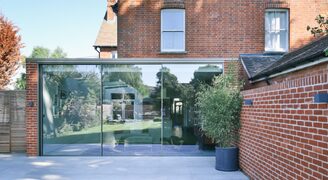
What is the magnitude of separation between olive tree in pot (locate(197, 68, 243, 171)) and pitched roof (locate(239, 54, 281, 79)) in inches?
64.4

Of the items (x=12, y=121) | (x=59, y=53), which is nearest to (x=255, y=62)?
(x=12, y=121)

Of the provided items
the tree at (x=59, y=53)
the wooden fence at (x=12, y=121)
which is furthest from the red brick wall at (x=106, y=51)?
the tree at (x=59, y=53)

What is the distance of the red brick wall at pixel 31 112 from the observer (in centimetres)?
931

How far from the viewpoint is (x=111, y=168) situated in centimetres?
769

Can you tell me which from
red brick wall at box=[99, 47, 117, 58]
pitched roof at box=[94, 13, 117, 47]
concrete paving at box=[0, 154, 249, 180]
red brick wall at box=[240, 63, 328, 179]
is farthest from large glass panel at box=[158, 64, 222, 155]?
red brick wall at box=[99, 47, 117, 58]

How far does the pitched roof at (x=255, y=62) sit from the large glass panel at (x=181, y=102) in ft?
3.17

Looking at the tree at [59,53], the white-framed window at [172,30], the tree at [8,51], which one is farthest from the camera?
the tree at [59,53]

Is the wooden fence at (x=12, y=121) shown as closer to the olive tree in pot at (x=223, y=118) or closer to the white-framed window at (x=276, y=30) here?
the olive tree in pot at (x=223, y=118)

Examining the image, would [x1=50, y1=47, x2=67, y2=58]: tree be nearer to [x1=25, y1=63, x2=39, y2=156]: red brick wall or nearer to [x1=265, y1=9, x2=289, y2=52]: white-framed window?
[x1=25, y1=63, x2=39, y2=156]: red brick wall

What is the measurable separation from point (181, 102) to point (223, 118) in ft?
8.38

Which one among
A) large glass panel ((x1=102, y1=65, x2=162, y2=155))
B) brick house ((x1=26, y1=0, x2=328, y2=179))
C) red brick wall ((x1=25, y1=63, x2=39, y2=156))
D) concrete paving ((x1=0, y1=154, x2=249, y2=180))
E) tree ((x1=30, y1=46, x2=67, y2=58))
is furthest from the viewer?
tree ((x1=30, y1=46, x2=67, y2=58))

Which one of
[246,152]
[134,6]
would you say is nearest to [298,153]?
[246,152]

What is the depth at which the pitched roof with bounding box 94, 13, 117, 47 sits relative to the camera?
23.9m

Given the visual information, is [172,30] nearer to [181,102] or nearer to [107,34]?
[181,102]
